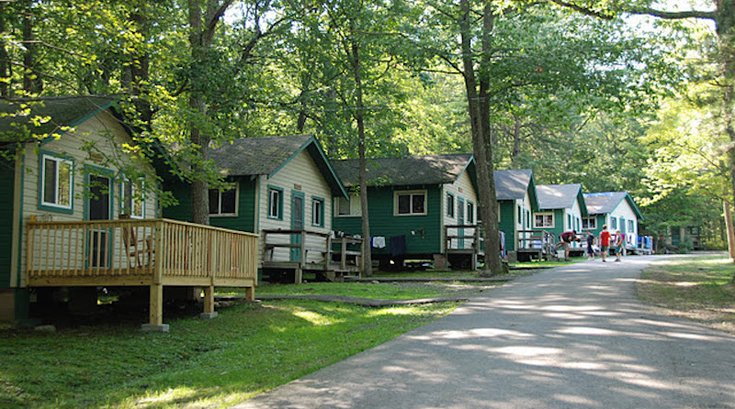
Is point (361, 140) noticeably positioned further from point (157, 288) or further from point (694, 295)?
point (157, 288)

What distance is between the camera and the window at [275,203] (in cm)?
2428

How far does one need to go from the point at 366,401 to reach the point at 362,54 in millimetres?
20942

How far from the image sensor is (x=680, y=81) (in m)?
19.3

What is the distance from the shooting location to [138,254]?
1355 centimetres

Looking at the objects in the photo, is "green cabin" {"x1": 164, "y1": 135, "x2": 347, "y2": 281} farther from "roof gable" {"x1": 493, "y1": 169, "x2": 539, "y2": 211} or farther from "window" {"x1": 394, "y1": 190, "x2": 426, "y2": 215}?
"roof gable" {"x1": 493, "y1": 169, "x2": 539, "y2": 211}

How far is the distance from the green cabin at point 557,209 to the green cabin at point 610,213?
400cm

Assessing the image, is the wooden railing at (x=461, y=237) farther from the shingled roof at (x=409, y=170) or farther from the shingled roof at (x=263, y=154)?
the shingled roof at (x=263, y=154)

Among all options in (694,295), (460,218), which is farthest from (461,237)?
(694,295)

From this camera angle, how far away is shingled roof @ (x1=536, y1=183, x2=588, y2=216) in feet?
158

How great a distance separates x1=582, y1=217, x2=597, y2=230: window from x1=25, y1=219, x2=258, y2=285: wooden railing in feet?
149

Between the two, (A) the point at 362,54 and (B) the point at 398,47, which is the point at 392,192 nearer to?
(A) the point at 362,54

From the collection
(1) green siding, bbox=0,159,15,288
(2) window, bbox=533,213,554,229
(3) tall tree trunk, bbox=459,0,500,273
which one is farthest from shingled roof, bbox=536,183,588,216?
(1) green siding, bbox=0,159,15,288

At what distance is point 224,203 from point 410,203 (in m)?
9.43

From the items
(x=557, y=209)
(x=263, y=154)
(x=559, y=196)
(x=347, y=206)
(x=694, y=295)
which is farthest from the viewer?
(x=559, y=196)
